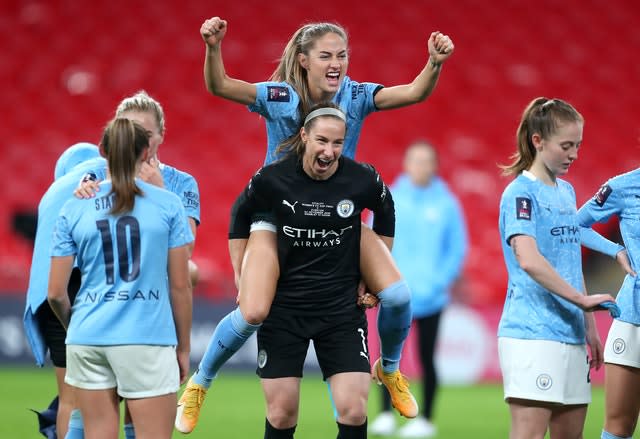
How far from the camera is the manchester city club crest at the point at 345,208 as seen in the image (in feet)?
15.4

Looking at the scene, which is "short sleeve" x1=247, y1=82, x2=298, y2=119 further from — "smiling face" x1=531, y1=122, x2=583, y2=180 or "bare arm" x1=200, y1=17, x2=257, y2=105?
"smiling face" x1=531, y1=122, x2=583, y2=180

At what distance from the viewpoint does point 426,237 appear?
8.23 m

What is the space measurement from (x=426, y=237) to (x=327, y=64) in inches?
138

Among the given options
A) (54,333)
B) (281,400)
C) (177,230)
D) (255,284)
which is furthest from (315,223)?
(54,333)

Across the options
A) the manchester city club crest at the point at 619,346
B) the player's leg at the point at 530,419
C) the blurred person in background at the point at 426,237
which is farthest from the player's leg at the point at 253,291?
the blurred person in background at the point at 426,237

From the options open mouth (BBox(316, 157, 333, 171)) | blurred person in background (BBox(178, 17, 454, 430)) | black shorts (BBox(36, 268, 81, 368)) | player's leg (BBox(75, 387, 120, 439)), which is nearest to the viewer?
player's leg (BBox(75, 387, 120, 439))

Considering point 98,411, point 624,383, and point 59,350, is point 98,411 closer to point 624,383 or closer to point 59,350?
point 59,350

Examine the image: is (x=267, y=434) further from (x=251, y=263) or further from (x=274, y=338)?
(x=251, y=263)

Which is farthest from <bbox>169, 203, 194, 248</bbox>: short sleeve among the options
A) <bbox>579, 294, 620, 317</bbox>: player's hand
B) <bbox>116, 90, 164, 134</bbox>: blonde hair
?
<bbox>579, 294, 620, 317</bbox>: player's hand

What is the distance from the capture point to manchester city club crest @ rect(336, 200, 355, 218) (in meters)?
4.70

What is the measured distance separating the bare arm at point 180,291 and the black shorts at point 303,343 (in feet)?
1.54

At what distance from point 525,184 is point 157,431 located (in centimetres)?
180

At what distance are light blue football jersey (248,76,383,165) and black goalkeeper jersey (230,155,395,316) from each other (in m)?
0.24

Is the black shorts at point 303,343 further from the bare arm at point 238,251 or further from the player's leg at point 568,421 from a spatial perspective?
the player's leg at point 568,421
